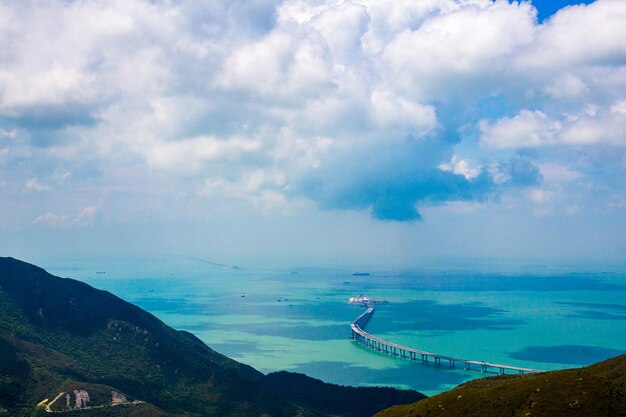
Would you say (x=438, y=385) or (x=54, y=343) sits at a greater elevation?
(x=54, y=343)

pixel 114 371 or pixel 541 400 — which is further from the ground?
pixel 541 400

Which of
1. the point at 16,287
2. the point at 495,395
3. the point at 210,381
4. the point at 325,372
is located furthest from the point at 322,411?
the point at 16,287

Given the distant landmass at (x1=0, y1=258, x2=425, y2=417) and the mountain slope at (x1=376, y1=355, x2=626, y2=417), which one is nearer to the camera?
the mountain slope at (x1=376, y1=355, x2=626, y2=417)

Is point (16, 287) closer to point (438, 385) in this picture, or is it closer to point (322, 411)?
point (322, 411)

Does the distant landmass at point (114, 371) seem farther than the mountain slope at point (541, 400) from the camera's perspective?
Yes
